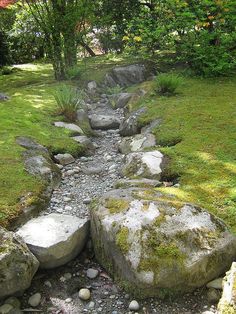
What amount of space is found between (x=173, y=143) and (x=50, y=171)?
6.74 ft

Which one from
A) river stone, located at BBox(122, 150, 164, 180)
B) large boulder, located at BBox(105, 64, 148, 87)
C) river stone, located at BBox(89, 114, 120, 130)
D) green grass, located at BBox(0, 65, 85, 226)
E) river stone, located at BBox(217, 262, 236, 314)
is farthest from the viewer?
large boulder, located at BBox(105, 64, 148, 87)

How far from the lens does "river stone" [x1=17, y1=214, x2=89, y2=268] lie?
12.6 feet

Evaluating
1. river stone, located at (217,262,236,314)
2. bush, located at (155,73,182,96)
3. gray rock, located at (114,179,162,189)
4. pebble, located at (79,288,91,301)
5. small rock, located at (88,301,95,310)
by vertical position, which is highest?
bush, located at (155,73,182,96)

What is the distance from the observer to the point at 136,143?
21.4ft

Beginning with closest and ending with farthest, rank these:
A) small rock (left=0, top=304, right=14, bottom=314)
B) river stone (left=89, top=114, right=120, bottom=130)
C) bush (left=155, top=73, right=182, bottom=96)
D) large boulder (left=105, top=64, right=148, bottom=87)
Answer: small rock (left=0, top=304, right=14, bottom=314), river stone (left=89, top=114, right=120, bottom=130), bush (left=155, top=73, right=182, bottom=96), large boulder (left=105, top=64, right=148, bottom=87)

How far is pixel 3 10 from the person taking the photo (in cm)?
1530

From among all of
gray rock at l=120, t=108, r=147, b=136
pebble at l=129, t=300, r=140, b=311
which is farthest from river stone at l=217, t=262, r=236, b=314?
gray rock at l=120, t=108, r=147, b=136

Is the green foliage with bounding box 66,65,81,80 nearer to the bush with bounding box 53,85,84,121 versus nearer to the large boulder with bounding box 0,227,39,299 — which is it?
the bush with bounding box 53,85,84,121

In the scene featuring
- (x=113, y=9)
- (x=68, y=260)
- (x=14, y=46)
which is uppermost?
(x=113, y=9)

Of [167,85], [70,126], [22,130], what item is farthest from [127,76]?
[22,130]

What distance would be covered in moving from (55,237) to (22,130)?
138 inches

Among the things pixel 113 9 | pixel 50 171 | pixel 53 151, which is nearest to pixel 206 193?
pixel 50 171

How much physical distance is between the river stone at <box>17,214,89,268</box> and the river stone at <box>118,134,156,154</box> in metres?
2.31

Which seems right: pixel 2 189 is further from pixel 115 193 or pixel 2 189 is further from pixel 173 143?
pixel 173 143
